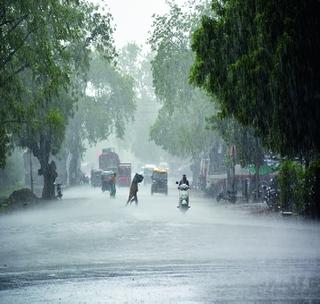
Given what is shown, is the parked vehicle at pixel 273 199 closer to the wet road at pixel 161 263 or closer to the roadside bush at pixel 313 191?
the roadside bush at pixel 313 191

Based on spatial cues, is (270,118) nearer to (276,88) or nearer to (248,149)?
(276,88)

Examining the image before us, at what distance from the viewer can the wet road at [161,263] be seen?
9.59 m

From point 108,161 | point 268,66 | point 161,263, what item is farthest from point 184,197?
point 108,161

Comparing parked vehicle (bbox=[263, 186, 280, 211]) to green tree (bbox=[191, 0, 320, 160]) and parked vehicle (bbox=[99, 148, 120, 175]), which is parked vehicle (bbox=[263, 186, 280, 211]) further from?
parked vehicle (bbox=[99, 148, 120, 175])

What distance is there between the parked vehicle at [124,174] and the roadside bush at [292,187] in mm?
50818

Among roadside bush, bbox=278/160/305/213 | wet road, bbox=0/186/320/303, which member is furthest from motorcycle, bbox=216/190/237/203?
wet road, bbox=0/186/320/303

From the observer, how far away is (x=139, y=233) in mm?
20516

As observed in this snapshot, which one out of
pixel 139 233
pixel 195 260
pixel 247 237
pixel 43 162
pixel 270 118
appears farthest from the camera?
pixel 43 162

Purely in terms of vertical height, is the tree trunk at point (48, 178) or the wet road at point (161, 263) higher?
the tree trunk at point (48, 178)

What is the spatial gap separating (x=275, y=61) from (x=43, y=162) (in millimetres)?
30320

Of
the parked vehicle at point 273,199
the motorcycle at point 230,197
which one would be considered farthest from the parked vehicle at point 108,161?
the parked vehicle at point 273,199

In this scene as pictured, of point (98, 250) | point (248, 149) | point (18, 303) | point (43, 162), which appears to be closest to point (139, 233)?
point (98, 250)

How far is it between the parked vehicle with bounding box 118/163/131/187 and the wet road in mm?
56838

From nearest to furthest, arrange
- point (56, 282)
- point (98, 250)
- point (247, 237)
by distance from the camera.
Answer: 1. point (56, 282)
2. point (98, 250)
3. point (247, 237)
